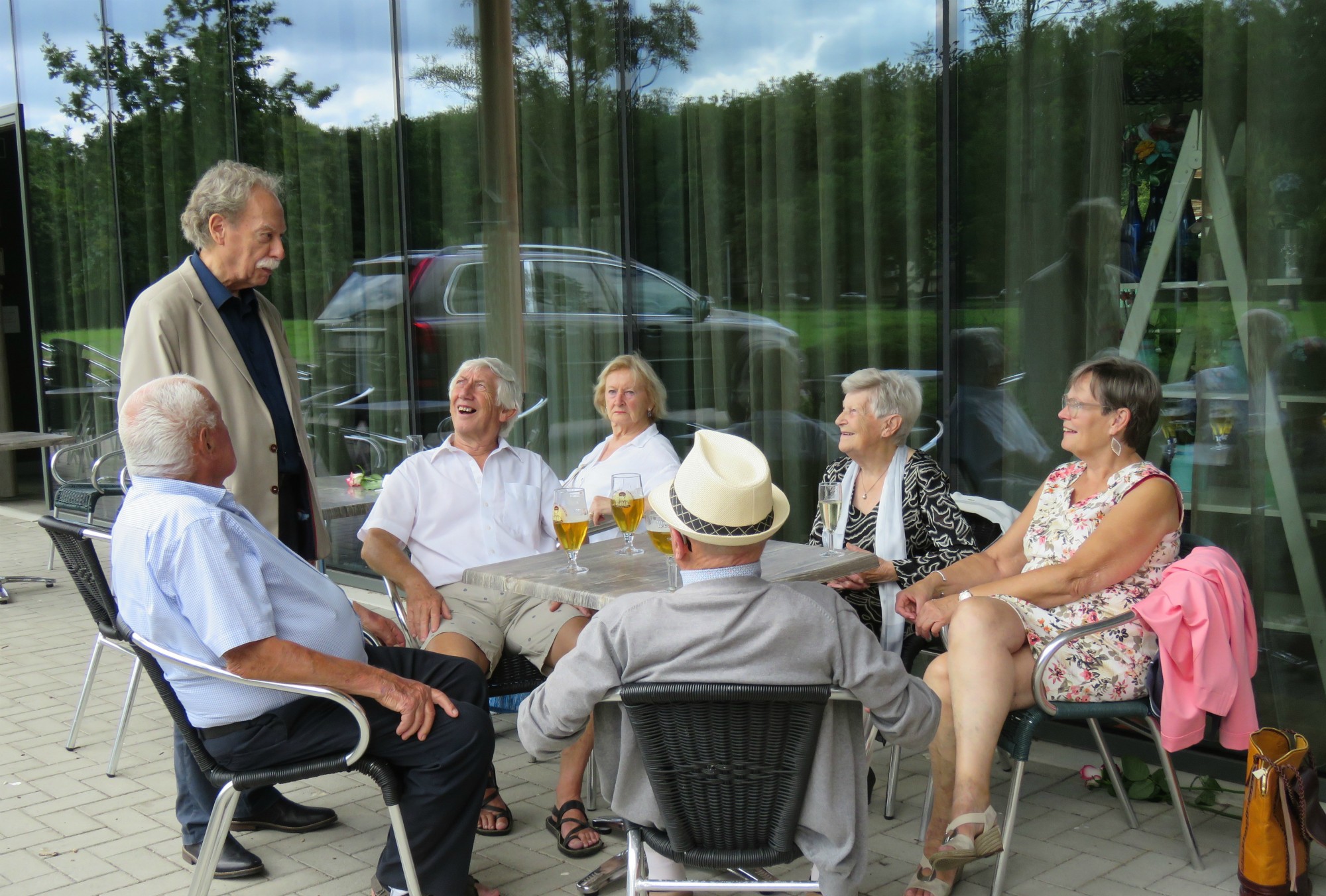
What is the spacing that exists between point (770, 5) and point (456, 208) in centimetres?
225

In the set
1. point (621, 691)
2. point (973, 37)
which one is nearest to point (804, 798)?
point (621, 691)

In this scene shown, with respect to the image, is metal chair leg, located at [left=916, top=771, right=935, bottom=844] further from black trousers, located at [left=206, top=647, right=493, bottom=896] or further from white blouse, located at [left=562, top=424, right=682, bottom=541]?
white blouse, located at [left=562, top=424, right=682, bottom=541]

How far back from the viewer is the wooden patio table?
2949mm

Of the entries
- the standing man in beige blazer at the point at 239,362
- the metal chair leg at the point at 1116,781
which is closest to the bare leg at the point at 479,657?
the standing man in beige blazer at the point at 239,362

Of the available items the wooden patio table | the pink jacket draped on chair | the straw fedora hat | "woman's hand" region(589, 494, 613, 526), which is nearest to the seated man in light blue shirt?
the wooden patio table

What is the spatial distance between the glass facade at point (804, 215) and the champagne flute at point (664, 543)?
5.73 ft

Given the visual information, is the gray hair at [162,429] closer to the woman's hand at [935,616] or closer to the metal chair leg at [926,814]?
the woman's hand at [935,616]

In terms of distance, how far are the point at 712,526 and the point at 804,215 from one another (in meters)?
2.89

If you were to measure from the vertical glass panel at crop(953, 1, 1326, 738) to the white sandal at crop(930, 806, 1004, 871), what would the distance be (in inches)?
55.5

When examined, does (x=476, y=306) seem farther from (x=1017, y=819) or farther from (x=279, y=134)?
(x=1017, y=819)

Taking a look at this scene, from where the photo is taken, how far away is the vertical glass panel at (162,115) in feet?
25.3

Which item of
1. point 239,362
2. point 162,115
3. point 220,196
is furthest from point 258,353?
point 162,115

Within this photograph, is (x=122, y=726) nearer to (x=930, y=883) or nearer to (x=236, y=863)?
(x=236, y=863)

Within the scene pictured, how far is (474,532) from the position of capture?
3.82m
